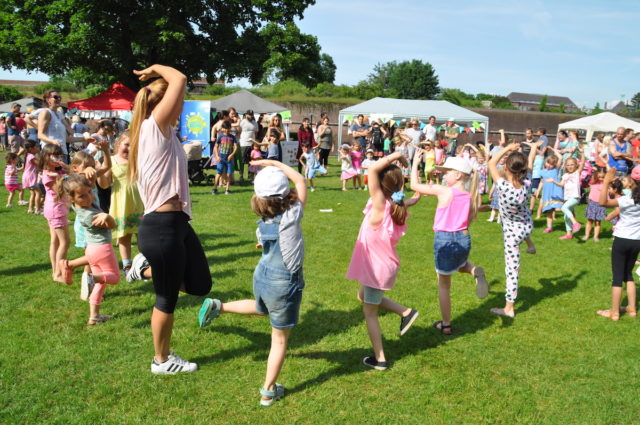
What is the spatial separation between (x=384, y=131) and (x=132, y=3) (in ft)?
52.1

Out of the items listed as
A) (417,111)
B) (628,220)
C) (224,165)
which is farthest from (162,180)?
(417,111)

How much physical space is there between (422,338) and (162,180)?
9.65 ft

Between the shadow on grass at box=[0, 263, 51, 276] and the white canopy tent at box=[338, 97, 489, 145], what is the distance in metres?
19.5

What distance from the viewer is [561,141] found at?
1653cm

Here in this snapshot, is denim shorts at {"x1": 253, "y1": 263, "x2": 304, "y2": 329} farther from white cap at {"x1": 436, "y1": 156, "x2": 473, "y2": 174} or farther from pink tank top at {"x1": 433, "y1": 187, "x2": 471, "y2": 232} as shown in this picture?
white cap at {"x1": 436, "y1": 156, "x2": 473, "y2": 174}

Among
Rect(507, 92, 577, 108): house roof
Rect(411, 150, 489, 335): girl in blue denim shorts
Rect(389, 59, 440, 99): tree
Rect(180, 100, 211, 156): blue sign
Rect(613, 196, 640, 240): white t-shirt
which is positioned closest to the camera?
Rect(411, 150, 489, 335): girl in blue denim shorts

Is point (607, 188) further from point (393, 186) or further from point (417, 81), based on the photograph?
point (417, 81)

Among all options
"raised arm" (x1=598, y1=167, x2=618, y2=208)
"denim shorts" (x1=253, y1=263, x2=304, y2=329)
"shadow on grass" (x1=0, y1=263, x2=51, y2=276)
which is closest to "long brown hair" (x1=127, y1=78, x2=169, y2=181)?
"denim shorts" (x1=253, y1=263, x2=304, y2=329)

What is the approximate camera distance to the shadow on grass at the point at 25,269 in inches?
250

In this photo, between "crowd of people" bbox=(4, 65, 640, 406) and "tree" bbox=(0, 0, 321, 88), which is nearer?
"crowd of people" bbox=(4, 65, 640, 406)

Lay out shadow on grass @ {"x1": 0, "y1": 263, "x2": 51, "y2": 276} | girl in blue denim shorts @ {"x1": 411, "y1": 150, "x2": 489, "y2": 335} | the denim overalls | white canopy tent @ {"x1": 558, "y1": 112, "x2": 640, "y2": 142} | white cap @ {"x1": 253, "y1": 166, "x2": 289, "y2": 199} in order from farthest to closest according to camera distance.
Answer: white canopy tent @ {"x1": 558, "y1": 112, "x2": 640, "y2": 142} < shadow on grass @ {"x1": 0, "y1": 263, "x2": 51, "y2": 276} < girl in blue denim shorts @ {"x1": 411, "y1": 150, "x2": 489, "y2": 335} < the denim overalls < white cap @ {"x1": 253, "y1": 166, "x2": 289, "y2": 199}

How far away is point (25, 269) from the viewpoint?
6516mm

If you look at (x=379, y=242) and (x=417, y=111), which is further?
(x=417, y=111)

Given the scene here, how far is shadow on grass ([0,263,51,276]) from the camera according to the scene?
6.35 meters
